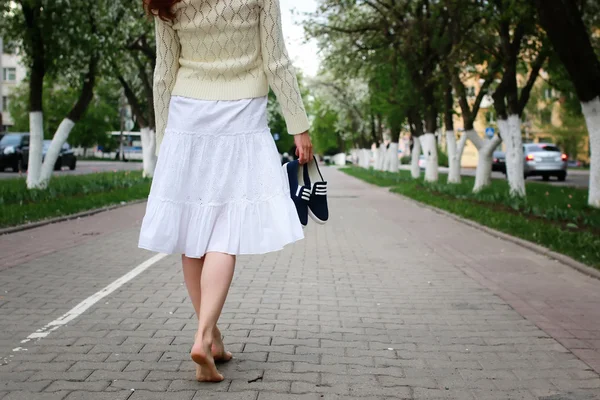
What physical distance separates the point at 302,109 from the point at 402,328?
79.7 inches

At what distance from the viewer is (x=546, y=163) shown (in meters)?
37.1

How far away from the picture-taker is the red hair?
388cm

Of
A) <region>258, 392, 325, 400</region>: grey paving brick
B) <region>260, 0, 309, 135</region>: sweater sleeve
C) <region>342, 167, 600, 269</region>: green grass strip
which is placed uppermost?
<region>260, 0, 309, 135</region>: sweater sleeve

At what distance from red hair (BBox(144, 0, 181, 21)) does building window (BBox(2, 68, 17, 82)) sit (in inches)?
3449

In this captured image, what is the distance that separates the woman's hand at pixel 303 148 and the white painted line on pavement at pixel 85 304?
6.84 ft

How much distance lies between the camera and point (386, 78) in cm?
3691

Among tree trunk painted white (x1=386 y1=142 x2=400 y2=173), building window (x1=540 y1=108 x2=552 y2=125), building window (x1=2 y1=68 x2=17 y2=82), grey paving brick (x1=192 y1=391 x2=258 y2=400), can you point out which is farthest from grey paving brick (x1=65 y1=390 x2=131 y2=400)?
building window (x1=2 y1=68 x2=17 y2=82)

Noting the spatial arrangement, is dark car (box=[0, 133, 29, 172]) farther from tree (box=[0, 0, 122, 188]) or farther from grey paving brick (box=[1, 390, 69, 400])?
grey paving brick (box=[1, 390, 69, 400])

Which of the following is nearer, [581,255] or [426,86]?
[581,255]

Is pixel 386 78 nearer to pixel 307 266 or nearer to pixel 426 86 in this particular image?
pixel 426 86

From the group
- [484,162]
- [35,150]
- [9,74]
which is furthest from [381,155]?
[9,74]

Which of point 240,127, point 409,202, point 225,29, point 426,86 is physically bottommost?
point 409,202

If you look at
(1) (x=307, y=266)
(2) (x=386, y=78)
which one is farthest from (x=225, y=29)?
(2) (x=386, y=78)

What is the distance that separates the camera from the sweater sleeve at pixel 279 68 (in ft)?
13.2
